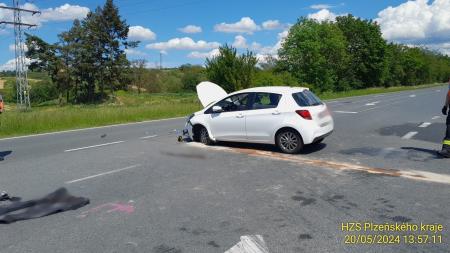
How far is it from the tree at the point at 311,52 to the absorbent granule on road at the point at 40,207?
178 ft

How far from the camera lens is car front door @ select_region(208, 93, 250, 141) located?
397 inches

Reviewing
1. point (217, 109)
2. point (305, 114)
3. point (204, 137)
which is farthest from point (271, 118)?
point (204, 137)

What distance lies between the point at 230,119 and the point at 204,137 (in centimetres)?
119

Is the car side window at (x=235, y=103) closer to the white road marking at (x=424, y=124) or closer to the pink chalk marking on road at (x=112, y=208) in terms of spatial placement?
the pink chalk marking on road at (x=112, y=208)

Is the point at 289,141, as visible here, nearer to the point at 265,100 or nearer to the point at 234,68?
the point at 265,100

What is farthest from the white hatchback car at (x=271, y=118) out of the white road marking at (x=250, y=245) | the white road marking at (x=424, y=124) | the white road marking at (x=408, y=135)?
the white road marking at (x=424, y=124)

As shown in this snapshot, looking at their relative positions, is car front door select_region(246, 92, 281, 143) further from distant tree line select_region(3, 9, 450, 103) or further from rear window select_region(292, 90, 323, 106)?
distant tree line select_region(3, 9, 450, 103)

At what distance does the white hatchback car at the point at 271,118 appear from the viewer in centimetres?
923

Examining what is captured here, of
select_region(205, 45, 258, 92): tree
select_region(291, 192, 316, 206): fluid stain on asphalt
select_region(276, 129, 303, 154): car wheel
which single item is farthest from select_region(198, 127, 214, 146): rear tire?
select_region(205, 45, 258, 92): tree

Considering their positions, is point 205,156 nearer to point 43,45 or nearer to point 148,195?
point 148,195

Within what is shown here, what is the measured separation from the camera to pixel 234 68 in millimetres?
31125

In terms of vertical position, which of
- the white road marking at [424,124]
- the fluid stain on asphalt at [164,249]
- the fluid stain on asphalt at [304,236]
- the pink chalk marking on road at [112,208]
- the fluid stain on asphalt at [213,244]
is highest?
the white road marking at [424,124]

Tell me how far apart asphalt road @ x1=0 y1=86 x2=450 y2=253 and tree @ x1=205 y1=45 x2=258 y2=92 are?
Answer: 20323 mm

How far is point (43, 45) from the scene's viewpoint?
6788cm
